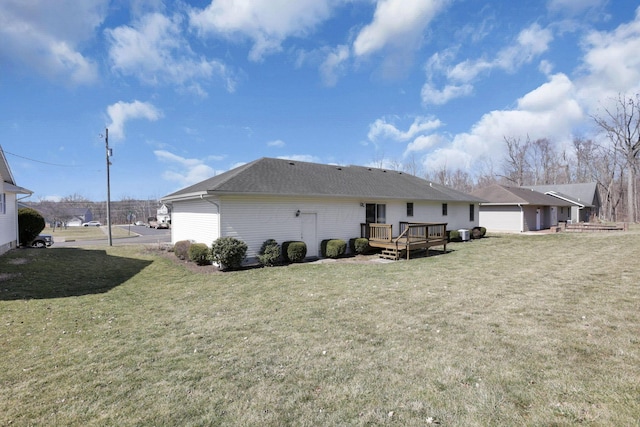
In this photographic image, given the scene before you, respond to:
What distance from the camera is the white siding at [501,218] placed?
25.0 metres

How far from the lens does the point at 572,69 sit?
17.2m

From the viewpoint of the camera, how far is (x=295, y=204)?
1269 cm

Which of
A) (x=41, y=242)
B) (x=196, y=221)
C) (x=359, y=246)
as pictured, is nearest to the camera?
(x=196, y=221)

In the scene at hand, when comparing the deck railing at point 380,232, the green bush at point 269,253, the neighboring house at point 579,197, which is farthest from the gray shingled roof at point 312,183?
the neighboring house at point 579,197

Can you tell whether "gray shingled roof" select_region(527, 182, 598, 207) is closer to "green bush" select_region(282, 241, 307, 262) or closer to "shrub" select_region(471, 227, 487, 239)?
"shrub" select_region(471, 227, 487, 239)

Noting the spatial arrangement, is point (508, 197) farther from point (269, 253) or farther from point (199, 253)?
Result: point (199, 253)

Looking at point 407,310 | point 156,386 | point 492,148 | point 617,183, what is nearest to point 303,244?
point 407,310

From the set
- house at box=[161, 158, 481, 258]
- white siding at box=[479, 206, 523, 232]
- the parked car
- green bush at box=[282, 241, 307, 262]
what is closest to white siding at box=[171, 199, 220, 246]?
house at box=[161, 158, 481, 258]

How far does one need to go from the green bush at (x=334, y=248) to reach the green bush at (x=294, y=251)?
4.33 ft

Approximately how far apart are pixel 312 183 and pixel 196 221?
5601 millimetres

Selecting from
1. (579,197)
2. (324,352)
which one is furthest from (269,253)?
(579,197)

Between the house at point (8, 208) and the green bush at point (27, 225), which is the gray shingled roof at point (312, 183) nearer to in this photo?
the house at point (8, 208)

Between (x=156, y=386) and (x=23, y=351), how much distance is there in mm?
2688

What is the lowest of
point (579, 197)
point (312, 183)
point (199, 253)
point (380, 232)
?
point (199, 253)
